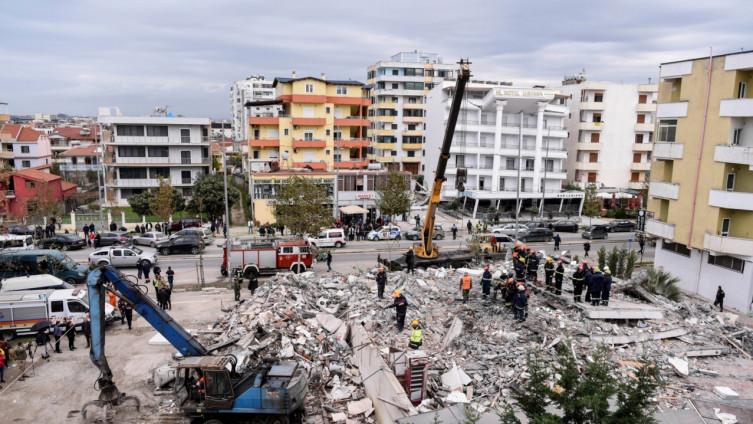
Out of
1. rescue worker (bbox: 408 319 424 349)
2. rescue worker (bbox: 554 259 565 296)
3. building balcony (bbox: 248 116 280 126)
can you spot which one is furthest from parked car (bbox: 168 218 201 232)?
rescue worker (bbox: 554 259 565 296)

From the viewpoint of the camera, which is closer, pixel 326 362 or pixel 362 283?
pixel 326 362

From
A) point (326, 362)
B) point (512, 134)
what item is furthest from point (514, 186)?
point (326, 362)

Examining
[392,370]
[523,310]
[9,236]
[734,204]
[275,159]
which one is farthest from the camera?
[275,159]

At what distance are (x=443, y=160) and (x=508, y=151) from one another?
110ft

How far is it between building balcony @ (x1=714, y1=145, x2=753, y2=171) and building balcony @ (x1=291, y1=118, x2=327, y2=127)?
3582 centimetres

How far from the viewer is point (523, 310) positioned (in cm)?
1888

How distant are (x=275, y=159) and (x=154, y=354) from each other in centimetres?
3672

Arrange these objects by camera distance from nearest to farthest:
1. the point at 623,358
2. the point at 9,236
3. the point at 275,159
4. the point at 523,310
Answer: the point at 623,358
the point at 523,310
the point at 9,236
the point at 275,159

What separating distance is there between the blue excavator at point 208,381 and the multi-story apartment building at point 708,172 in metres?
24.0

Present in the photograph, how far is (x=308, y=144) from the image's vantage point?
177 ft

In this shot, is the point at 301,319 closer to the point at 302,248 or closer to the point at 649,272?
the point at 302,248

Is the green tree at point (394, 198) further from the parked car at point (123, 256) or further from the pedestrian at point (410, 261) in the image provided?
the parked car at point (123, 256)

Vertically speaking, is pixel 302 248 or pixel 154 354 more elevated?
pixel 302 248

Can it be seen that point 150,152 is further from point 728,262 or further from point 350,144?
point 728,262
